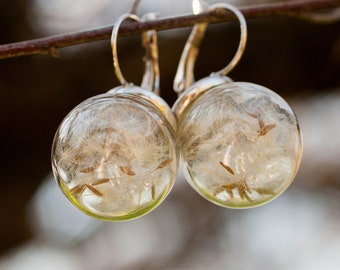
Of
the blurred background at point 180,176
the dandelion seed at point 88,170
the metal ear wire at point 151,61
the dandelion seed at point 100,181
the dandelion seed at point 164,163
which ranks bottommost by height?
the blurred background at point 180,176

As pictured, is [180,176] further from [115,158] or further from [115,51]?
[115,158]

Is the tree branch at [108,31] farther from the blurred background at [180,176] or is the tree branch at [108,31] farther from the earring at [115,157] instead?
the blurred background at [180,176]

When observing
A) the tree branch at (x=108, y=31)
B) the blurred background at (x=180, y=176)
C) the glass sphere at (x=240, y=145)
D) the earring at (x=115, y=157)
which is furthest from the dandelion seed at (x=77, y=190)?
the blurred background at (x=180, y=176)

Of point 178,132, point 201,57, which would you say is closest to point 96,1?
point 201,57

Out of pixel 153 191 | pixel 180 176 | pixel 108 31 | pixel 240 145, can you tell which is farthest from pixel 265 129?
pixel 180 176

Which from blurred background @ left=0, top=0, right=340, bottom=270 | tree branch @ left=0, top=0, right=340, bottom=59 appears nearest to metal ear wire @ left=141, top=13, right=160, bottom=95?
tree branch @ left=0, top=0, right=340, bottom=59

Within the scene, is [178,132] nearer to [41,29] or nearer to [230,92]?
[230,92]
